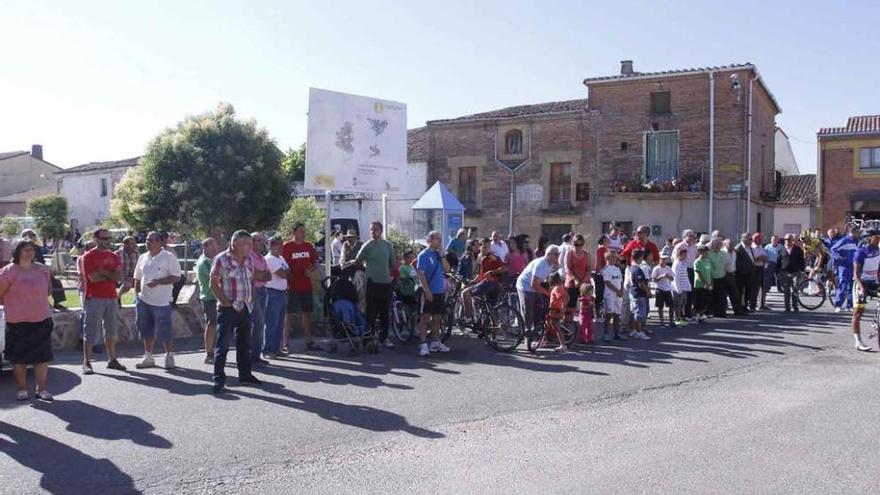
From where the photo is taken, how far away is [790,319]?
16.0 m

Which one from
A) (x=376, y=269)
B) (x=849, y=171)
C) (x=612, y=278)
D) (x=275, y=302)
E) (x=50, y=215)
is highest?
(x=849, y=171)

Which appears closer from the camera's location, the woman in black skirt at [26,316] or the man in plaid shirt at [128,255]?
the woman in black skirt at [26,316]

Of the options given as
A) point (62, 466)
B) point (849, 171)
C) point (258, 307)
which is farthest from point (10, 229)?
point (849, 171)

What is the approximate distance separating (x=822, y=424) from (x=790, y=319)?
9629mm

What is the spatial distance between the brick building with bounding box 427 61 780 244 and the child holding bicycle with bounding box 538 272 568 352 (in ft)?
64.1

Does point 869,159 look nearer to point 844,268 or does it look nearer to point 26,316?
point 844,268

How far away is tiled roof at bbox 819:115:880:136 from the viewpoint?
40.1 meters

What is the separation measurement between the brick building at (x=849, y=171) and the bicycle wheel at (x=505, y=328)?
33.7m

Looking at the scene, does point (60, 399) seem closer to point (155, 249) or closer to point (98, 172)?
point (155, 249)

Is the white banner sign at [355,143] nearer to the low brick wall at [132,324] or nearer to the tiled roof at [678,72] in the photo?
the low brick wall at [132,324]

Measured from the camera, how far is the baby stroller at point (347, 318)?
36.9 feet

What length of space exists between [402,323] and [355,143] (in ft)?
14.2

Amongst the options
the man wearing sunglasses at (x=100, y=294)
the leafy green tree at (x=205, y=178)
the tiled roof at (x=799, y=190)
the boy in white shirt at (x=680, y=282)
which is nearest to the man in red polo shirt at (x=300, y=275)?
the man wearing sunglasses at (x=100, y=294)

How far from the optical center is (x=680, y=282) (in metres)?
15.0
